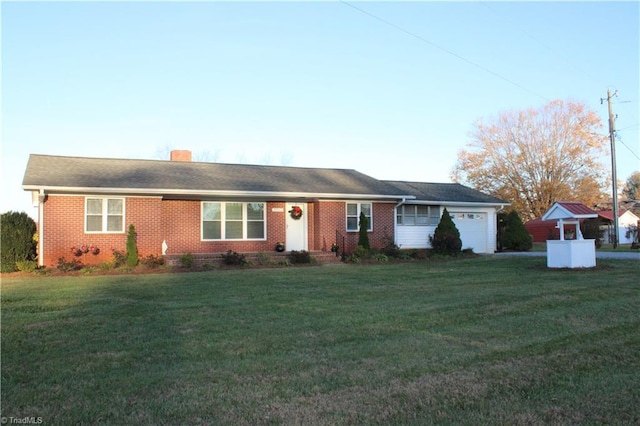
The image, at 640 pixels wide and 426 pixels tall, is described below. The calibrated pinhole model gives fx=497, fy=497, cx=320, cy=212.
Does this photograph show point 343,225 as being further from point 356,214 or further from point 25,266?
point 25,266

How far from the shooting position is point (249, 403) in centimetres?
382

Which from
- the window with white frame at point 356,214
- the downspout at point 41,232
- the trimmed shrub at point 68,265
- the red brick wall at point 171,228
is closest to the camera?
the trimmed shrub at point 68,265

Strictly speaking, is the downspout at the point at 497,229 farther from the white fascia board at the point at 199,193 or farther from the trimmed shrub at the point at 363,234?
the trimmed shrub at the point at 363,234

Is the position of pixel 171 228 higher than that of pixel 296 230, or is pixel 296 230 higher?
pixel 171 228

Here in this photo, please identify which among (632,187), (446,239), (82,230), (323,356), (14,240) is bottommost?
(323,356)

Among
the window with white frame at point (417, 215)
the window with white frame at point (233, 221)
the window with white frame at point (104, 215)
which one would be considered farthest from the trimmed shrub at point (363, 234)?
the window with white frame at point (104, 215)

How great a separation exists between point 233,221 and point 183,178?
2356mm

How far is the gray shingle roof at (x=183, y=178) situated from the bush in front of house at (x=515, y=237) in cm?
774

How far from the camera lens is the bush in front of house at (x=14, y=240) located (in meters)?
14.1

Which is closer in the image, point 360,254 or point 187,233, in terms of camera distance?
point 187,233

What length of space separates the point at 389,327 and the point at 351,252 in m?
12.2

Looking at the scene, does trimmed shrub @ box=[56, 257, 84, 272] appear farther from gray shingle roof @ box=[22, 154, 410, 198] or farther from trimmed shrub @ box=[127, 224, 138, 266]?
gray shingle roof @ box=[22, 154, 410, 198]

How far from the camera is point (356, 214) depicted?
65.0 ft

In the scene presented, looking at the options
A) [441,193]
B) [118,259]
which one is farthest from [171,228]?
[441,193]
